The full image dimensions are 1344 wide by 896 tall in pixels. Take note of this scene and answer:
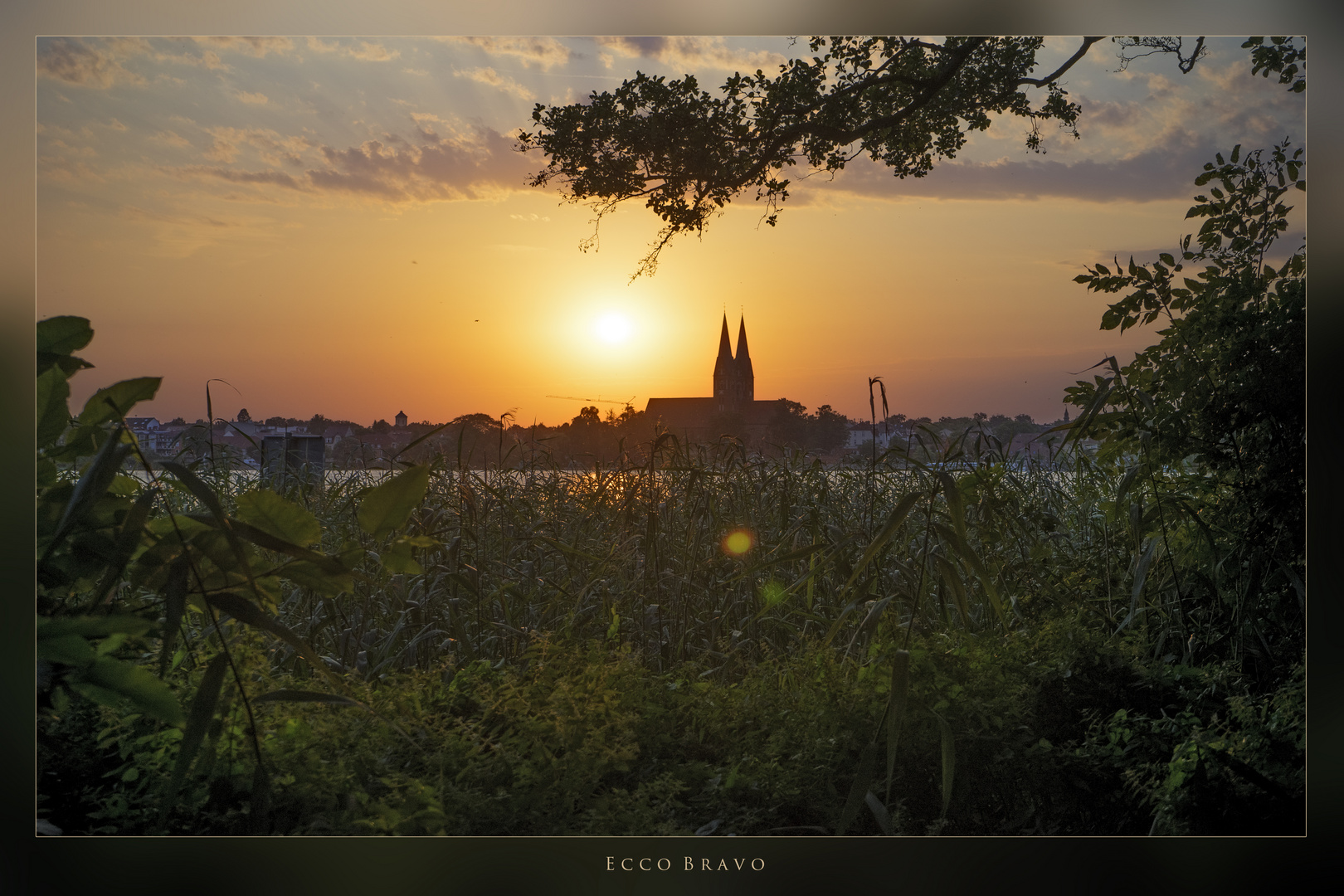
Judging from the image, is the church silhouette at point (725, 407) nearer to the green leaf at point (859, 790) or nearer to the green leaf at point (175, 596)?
the green leaf at point (859, 790)

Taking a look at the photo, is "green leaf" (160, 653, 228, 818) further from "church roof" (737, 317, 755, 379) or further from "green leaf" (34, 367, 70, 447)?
"church roof" (737, 317, 755, 379)

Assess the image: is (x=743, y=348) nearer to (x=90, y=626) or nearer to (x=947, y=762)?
(x=947, y=762)

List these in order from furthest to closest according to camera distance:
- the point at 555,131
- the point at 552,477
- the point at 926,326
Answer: the point at 552,477
the point at 926,326
the point at 555,131

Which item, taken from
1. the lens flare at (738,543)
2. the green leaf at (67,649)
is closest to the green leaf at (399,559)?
the green leaf at (67,649)

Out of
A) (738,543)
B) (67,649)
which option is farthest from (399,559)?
(738,543)

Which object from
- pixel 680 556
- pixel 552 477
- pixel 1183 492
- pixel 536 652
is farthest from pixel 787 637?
pixel 1183 492

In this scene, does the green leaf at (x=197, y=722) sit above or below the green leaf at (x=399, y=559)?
below
